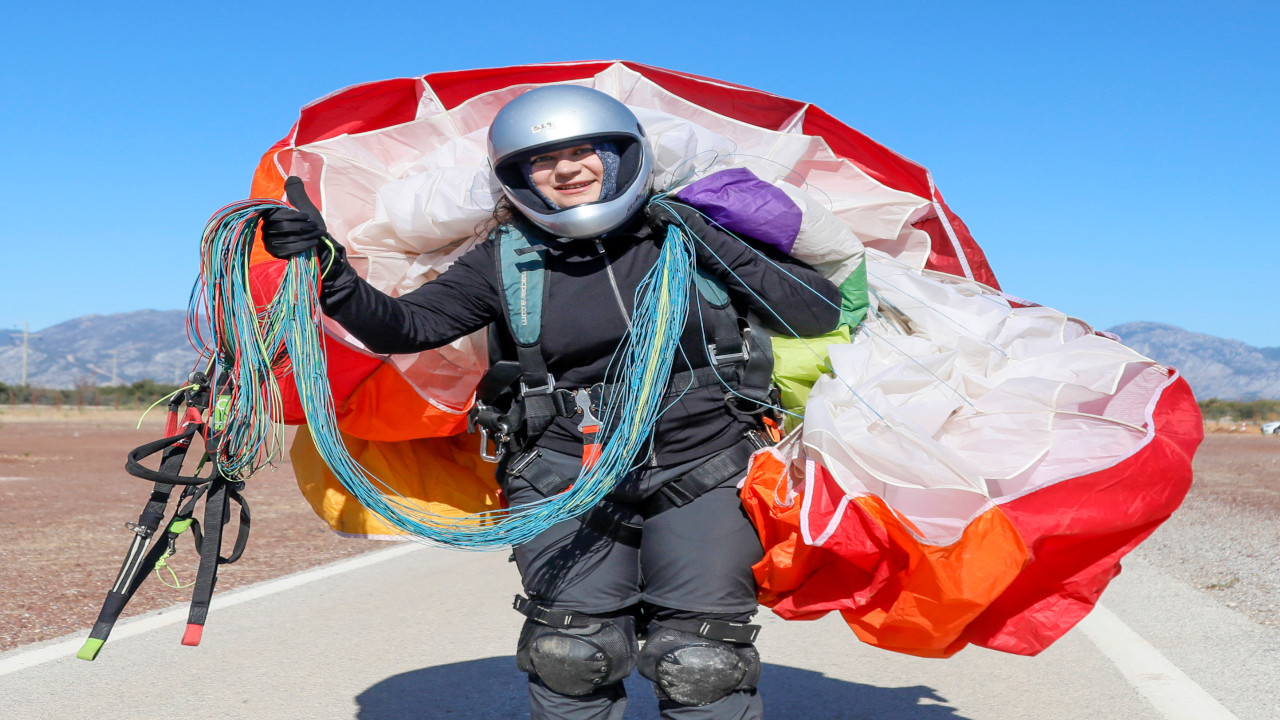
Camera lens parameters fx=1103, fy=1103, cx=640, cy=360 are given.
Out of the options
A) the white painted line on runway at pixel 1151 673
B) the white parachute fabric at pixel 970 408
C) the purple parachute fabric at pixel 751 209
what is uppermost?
the purple parachute fabric at pixel 751 209

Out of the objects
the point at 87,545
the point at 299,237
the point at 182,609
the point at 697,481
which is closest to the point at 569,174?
the point at 299,237

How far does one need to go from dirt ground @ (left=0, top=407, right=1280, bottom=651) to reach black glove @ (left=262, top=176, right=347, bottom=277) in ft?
9.76

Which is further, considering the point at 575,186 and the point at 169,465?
the point at 575,186

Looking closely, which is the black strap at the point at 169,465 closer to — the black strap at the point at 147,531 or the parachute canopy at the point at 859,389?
the black strap at the point at 147,531

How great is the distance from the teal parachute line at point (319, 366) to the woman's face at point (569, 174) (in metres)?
0.27

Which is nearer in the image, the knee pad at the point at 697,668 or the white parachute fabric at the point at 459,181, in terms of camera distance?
the knee pad at the point at 697,668

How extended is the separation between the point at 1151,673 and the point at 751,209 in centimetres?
297

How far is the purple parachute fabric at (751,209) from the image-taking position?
3.13 m

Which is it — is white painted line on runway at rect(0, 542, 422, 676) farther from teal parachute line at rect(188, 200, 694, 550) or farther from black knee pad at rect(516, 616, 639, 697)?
black knee pad at rect(516, 616, 639, 697)

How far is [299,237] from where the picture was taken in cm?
271

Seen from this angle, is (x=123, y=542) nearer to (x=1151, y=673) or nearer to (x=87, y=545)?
(x=87, y=545)

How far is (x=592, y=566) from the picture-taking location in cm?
303

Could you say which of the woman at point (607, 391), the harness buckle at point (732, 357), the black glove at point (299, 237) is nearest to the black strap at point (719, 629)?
the woman at point (607, 391)

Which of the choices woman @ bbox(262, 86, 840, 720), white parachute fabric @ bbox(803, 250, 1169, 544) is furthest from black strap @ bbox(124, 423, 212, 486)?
white parachute fabric @ bbox(803, 250, 1169, 544)
